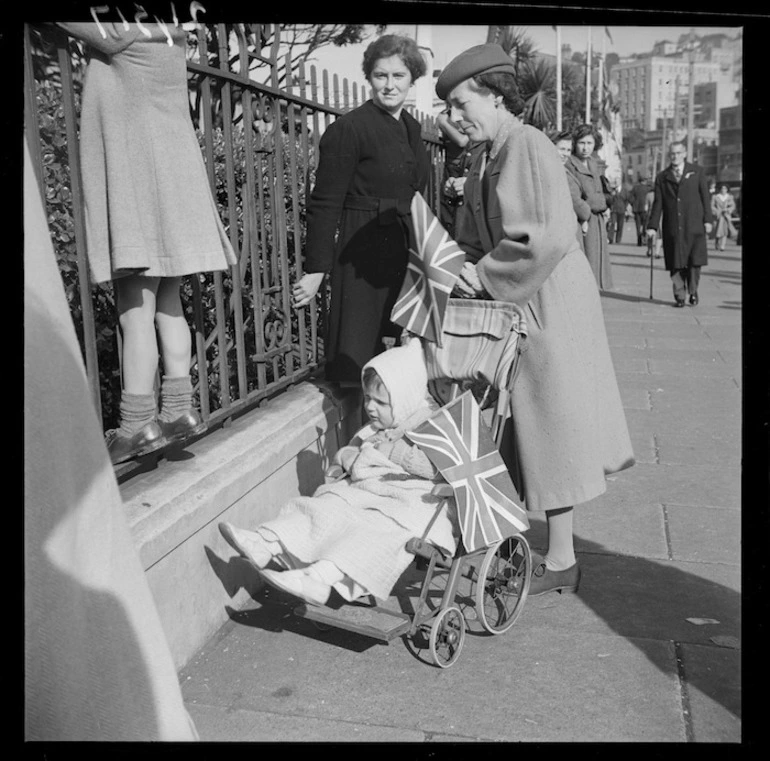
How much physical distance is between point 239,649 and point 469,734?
3.23ft

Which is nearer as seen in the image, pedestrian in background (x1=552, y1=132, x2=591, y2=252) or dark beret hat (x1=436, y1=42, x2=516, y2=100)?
dark beret hat (x1=436, y1=42, x2=516, y2=100)

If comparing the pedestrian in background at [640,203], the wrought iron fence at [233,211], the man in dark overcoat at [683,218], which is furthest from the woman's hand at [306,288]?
the pedestrian in background at [640,203]

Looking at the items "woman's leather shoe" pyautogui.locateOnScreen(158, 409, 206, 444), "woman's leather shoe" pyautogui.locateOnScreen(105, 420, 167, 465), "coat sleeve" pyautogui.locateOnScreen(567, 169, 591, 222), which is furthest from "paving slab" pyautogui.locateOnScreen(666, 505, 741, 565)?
"coat sleeve" pyautogui.locateOnScreen(567, 169, 591, 222)

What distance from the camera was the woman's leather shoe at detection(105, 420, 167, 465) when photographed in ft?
11.3

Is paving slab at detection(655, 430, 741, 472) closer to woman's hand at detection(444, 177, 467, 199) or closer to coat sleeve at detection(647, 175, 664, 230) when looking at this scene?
woman's hand at detection(444, 177, 467, 199)

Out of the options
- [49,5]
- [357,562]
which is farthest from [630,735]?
[49,5]

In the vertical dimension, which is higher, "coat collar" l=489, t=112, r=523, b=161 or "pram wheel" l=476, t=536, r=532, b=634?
"coat collar" l=489, t=112, r=523, b=161

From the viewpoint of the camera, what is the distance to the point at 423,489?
143 inches

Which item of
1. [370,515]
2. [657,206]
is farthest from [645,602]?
[657,206]

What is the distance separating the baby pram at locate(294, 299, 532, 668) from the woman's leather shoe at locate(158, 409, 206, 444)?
0.77m

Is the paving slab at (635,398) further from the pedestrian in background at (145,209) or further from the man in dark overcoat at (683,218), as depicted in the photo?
the man in dark overcoat at (683,218)

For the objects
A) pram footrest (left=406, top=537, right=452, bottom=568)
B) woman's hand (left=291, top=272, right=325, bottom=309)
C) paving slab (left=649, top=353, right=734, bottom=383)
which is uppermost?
woman's hand (left=291, top=272, right=325, bottom=309)

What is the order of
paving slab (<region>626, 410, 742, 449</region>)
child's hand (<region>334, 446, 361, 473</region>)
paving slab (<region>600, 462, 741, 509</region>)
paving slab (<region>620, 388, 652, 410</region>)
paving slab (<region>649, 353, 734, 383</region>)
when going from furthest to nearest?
paving slab (<region>649, 353, 734, 383</region>), paving slab (<region>620, 388, 652, 410</region>), paving slab (<region>626, 410, 742, 449</region>), paving slab (<region>600, 462, 741, 509</region>), child's hand (<region>334, 446, 361, 473</region>)
